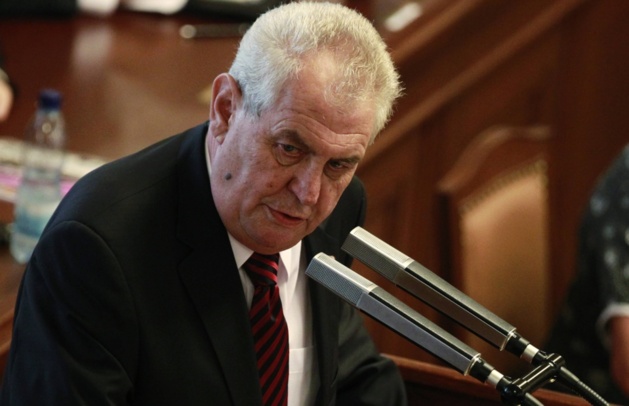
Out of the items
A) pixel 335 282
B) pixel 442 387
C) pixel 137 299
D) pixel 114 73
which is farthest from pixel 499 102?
pixel 335 282

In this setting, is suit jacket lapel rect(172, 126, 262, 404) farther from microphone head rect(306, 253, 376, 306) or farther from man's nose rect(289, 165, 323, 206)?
microphone head rect(306, 253, 376, 306)

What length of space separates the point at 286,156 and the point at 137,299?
0.29 m

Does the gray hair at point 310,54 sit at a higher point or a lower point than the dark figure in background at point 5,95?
higher

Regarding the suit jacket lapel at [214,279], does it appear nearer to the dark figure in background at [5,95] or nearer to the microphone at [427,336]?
the microphone at [427,336]

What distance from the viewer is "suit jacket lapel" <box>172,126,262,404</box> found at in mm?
1635

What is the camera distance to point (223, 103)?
1.57 m

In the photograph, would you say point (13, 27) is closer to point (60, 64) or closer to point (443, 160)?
point (60, 64)

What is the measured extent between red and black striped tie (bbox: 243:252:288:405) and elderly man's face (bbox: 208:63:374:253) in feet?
0.31

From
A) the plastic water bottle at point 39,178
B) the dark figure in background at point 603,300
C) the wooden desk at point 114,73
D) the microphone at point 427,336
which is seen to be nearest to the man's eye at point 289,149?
the microphone at point 427,336

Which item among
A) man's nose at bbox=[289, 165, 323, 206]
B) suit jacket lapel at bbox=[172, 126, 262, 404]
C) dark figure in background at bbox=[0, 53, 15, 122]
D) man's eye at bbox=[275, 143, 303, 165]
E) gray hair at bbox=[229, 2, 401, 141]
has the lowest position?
dark figure in background at bbox=[0, 53, 15, 122]

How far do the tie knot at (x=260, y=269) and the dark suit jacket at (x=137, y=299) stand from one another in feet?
0.13

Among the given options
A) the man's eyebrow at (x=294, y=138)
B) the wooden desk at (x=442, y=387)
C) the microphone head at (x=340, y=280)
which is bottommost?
the wooden desk at (x=442, y=387)

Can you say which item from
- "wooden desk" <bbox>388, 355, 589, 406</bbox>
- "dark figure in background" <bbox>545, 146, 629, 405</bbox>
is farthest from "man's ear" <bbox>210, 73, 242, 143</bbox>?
"dark figure in background" <bbox>545, 146, 629, 405</bbox>

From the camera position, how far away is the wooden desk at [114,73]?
2.81m
